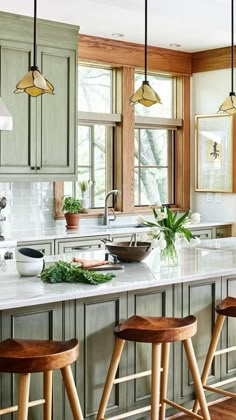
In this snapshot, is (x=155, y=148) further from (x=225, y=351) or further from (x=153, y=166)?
(x=225, y=351)

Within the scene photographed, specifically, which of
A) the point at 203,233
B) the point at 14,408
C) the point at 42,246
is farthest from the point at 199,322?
the point at 203,233

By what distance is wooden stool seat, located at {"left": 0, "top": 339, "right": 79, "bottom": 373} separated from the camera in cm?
278

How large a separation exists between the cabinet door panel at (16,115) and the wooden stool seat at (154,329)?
275 cm

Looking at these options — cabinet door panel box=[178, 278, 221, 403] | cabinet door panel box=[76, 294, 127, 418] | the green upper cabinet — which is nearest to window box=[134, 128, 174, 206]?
the green upper cabinet

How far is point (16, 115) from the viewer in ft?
19.3

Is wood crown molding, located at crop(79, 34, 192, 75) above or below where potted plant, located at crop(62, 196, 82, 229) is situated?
above

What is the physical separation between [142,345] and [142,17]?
320 cm

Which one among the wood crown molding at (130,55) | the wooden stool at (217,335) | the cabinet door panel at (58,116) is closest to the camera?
the wooden stool at (217,335)

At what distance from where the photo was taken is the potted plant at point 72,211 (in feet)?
21.0

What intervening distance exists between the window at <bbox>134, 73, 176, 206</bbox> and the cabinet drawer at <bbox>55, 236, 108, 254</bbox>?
4.68ft

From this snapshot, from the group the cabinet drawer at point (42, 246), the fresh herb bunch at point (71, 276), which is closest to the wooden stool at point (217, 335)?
the fresh herb bunch at point (71, 276)

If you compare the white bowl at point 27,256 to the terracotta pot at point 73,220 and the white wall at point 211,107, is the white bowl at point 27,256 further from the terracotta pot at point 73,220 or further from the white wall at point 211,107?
the white wall at point 211,107

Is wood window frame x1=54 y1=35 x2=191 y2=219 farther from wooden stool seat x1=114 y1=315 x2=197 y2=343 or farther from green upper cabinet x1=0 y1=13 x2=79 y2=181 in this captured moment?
wooden stool seat x1=114 y1=315 x2=197 y2=343

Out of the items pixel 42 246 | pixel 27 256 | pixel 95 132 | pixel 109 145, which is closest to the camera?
pixel 27 256
